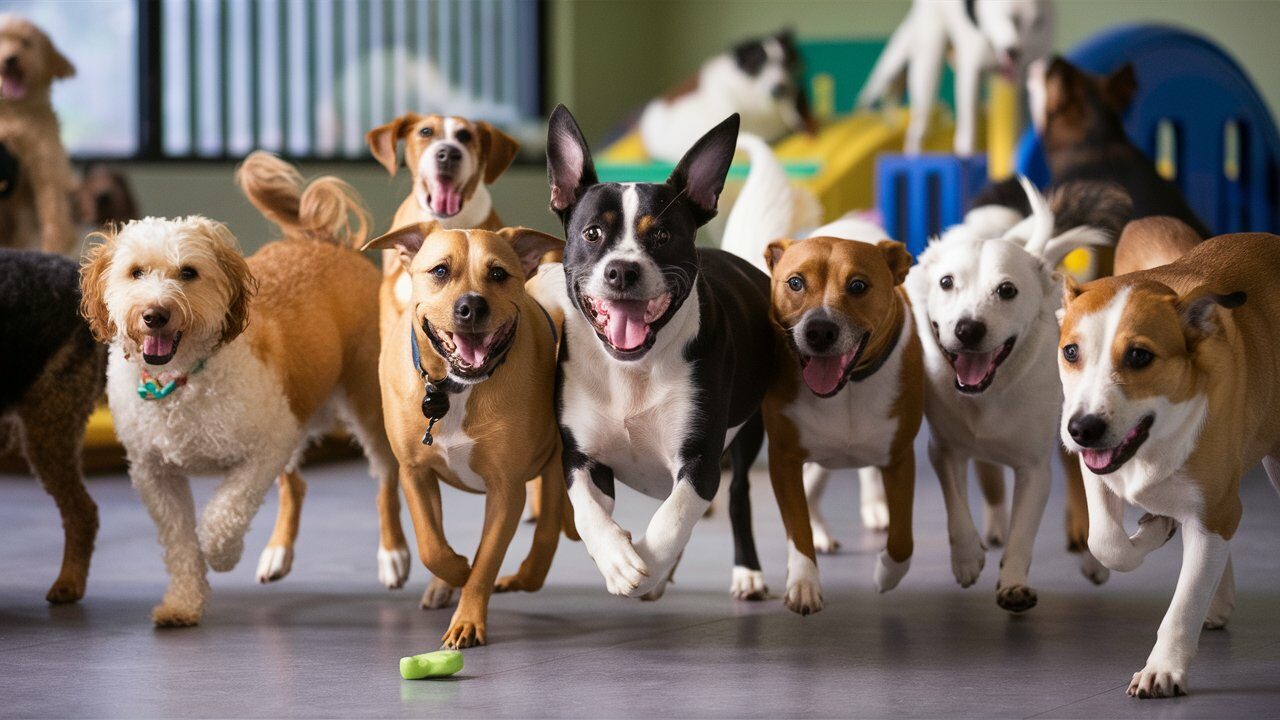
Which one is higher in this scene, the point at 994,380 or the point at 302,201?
the point at 302,201

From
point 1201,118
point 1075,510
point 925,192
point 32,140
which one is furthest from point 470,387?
point 1201,118

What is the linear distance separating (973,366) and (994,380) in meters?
0.08

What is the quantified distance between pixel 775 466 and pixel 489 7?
30.3 feet

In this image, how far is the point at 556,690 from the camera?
337 centimetres

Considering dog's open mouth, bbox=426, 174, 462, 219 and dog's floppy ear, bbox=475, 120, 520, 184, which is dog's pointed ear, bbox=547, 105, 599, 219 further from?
dog's floppy ear, bbox=475, 120, 520, 184

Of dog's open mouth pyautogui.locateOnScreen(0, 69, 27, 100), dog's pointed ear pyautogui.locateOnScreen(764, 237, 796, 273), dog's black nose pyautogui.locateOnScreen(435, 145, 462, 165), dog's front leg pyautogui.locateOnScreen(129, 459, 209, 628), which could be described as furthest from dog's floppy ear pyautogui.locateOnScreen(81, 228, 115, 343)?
dog's open mouth pyautogui.locateOnScreen(0, 69, 27, 100)

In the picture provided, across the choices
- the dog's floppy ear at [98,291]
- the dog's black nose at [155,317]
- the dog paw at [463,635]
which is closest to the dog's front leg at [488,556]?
the dog paw at [463,635]

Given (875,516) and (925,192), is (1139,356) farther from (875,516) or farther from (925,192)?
(925,192)

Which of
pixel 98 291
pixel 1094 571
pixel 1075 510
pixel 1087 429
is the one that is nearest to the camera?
pixel 1087 429

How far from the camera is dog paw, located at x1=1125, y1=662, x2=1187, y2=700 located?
→ 3.24 m

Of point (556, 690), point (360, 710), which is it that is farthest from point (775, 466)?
point (360, 710)

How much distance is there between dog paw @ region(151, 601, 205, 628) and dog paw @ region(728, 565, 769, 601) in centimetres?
149

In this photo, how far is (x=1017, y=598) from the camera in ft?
13.4

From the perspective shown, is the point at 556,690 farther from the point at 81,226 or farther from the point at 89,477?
the point at 81,226
